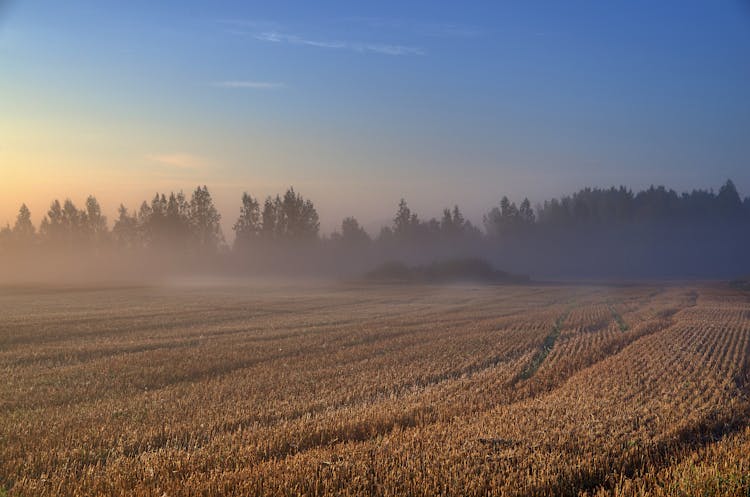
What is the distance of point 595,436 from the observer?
392 inches

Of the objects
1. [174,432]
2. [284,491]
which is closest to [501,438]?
[284,491]

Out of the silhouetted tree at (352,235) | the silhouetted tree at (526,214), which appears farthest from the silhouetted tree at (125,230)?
the silhouetted tree at (526,214)

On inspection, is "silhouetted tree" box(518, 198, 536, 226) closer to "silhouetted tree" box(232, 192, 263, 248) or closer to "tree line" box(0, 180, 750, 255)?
"tree line" box(0, 180, 750, 255)

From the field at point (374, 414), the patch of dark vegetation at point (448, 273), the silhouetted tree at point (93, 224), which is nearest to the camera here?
the field at point (374, 414)

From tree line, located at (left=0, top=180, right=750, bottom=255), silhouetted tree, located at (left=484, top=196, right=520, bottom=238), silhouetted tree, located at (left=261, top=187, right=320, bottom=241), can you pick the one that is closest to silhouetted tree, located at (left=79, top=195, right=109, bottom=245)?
tree line, located at (left=0, top=180, right=750, bottom=255)

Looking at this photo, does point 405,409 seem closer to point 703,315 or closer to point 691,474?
point 691,474

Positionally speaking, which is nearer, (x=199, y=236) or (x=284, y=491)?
(x=284, y=491)

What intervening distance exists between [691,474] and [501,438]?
2.97m

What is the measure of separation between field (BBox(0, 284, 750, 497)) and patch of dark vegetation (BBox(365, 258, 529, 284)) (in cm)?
7265

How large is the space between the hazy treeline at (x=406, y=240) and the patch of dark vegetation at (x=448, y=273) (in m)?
17.3

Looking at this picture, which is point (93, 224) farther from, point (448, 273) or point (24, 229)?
point (448, 273)

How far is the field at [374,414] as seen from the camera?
7953mm

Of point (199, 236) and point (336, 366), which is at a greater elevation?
point (199, 236)

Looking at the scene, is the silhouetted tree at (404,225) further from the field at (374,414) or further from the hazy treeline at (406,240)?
the field at (374,414)
